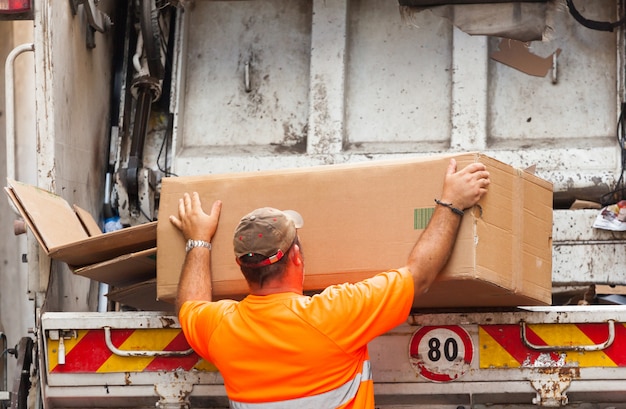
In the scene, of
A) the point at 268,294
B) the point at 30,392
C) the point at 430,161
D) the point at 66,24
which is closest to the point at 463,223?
the point at 430,161

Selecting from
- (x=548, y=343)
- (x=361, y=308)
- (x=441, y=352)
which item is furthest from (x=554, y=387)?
(x=361, y=308)

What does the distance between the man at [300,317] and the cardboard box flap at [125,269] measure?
1.46 feet

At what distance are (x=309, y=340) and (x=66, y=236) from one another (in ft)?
3.19

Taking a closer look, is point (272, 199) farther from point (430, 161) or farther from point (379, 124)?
point (379, 124)

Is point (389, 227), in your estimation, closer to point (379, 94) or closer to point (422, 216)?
point (422, 216)

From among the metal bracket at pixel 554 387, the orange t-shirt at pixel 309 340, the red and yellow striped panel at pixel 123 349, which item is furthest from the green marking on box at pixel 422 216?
the red and yellow striped panel at pixel 123 349

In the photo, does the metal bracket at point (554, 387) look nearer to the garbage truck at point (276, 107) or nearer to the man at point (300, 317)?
the man at point (300, 317)

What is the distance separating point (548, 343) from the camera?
9.24ft

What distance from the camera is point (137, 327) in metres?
2.93

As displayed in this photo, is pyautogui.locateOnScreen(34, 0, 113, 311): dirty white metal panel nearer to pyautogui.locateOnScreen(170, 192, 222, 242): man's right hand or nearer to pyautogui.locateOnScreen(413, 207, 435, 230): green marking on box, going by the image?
pyautogui.locateOnScreen(170, 192, 222, 242): man's right hand

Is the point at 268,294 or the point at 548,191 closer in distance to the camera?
the point at 268,294

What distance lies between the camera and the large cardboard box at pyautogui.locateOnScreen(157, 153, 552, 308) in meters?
2.64

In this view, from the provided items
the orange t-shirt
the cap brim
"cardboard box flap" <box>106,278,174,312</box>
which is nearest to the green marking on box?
the orange t-shirt

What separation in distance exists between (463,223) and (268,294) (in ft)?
1.52
